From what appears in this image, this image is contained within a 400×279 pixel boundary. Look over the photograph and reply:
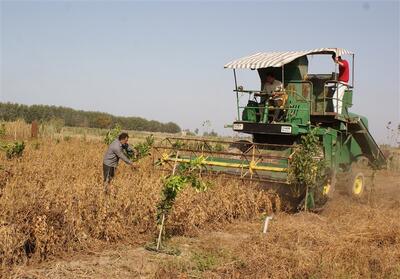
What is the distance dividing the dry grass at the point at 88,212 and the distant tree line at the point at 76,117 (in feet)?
112

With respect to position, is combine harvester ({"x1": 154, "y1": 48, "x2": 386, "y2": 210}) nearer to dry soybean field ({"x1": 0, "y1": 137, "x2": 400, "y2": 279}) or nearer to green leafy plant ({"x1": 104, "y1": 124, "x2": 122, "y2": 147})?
dry soybean field ({"x1": 0, "y1": 137, "x2": 400, "y2": 279})

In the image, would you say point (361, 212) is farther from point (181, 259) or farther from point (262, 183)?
point (181, 259)

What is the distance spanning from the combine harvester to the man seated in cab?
3 cm

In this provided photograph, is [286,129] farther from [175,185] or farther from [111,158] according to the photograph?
[175,185]

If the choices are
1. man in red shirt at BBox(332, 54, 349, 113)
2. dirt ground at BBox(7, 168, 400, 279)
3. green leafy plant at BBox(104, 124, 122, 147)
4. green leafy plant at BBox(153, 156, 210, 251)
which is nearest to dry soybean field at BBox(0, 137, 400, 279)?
dirt ground at BBox(7, 168, 400, 279)

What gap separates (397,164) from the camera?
60.9 ft

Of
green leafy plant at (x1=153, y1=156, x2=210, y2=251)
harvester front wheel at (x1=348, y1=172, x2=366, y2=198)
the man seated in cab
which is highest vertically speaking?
the man seated in cab

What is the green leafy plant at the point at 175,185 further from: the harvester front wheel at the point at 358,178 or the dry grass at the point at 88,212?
the harvester front wheel at the point at 358,178

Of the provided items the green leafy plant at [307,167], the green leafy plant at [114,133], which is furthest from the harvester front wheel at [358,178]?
the green leafy plant at [114,133]

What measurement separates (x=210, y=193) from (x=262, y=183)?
177 cm

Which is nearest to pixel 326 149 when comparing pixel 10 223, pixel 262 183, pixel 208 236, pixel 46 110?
pixel 262 183

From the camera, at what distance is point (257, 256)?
6.17 m

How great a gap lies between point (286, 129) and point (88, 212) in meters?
5.19

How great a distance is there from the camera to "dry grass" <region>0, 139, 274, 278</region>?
5.78 metres
